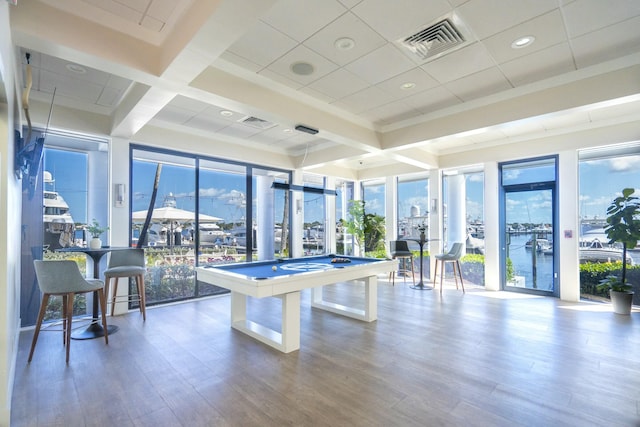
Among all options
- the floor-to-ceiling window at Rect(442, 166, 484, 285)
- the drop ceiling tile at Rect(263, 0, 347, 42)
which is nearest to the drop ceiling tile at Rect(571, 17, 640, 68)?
the drop ceiling tile at Rect(263, 0, 347, 42)

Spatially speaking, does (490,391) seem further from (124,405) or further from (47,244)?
(47,244)

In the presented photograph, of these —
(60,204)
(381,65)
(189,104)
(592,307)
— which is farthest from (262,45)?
(592,307)

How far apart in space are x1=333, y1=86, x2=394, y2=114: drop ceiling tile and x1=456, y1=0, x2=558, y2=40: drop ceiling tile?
1440 millimetres

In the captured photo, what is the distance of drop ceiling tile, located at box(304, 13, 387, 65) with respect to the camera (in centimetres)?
278

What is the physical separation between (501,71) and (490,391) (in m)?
3.33

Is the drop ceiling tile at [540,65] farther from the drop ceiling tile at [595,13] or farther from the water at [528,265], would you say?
the water at [528,265]

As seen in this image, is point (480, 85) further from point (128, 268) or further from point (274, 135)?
point (128, 268)

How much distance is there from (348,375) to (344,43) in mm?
3137

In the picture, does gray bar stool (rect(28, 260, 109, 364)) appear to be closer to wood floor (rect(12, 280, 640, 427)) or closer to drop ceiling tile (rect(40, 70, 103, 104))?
wood floor (rect(12, 280, 640, 427))

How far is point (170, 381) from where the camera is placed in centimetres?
274

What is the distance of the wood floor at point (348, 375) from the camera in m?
2.27

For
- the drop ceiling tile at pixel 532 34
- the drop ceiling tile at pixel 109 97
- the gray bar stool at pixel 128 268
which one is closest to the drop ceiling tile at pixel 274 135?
the drop ceiling tile at pixel 109 97

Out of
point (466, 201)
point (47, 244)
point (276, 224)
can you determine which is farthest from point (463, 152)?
point (47, 244)

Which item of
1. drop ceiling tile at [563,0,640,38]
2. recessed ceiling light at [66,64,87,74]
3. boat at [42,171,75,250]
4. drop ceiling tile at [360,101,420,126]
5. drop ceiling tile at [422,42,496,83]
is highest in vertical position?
drop ceiling tile at [563,0,640,38]
